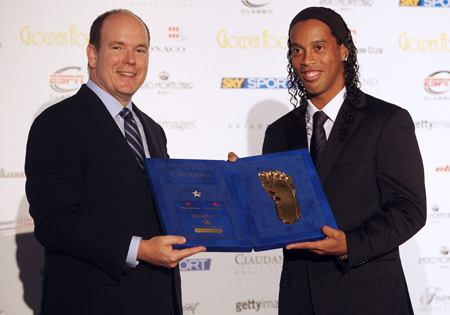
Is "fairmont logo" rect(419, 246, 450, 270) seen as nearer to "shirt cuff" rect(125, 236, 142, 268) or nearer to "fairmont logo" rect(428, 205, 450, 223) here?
"fairmont logo" rect(428, 205, 450, 223)

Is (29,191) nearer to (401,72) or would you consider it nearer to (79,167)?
(79,167)

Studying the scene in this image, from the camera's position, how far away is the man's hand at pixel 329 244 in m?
2.14

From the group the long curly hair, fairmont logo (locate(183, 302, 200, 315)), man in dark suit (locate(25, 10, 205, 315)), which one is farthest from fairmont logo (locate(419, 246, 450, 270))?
man in dark suit (locate(25, 10, 205, 315))

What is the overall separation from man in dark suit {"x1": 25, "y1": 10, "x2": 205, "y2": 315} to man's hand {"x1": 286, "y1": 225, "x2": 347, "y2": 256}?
39 cm

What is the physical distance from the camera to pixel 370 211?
232 centimetres

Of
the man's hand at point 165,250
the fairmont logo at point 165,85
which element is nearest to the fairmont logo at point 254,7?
the fairmont logo at point 165,85

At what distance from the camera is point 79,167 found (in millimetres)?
2232

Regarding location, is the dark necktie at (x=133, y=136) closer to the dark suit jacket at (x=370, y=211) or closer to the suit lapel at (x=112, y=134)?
the suit lapel at (x=112, y=134)

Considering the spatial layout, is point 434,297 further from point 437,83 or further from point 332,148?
point 332,148

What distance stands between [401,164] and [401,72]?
7.46ft

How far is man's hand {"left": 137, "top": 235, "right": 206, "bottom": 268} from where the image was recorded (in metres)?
2.06

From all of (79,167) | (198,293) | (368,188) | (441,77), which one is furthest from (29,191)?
(441,77)

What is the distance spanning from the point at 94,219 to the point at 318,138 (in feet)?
3.30

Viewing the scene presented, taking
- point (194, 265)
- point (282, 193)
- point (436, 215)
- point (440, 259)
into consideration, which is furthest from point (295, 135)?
point (440, 259)
